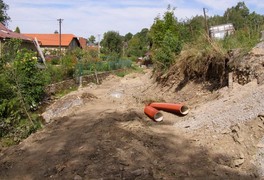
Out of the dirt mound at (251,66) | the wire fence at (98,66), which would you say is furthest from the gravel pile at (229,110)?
the wire fence at (98,66)

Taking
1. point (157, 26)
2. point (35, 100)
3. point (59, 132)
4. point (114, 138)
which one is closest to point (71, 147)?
point (114, 138)

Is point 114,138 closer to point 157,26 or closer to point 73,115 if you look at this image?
point 73,115

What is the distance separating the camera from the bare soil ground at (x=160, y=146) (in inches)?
218

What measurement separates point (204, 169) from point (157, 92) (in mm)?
7694

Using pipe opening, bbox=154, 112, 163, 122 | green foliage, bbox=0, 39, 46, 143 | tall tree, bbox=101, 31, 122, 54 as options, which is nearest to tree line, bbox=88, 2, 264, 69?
tall tree, bbox=101, 31, 122, 54

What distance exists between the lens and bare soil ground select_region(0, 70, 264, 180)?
5.55 meters

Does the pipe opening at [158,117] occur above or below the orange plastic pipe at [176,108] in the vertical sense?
below

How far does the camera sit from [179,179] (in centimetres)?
526

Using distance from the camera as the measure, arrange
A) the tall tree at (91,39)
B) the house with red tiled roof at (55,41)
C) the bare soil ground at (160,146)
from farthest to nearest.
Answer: the tall tree at (91,39), the house with red tiled roof at (55,41), the bare soil ground at (160,146)

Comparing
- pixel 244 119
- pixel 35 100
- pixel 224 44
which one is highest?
pixel 224 44

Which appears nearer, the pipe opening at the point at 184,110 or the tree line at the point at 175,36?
the pipe opening at the point at 184,110

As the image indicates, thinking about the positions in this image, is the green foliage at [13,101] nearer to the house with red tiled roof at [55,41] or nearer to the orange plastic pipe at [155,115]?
the orange plastic pipe at [155,115]

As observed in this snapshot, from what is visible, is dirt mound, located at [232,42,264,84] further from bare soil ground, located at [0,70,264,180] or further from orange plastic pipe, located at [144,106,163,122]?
orange plastic pipe, located at [144,106,163,122]

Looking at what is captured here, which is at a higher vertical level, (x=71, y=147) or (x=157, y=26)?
(x=157, y=26)
